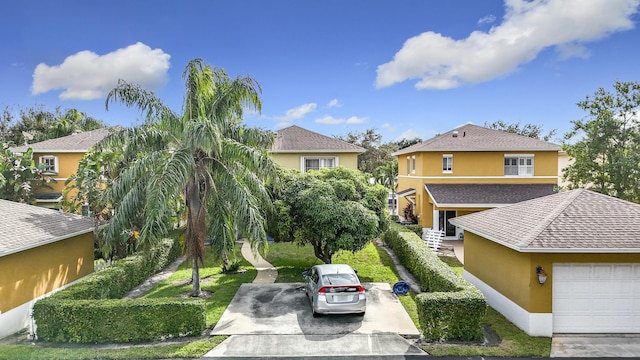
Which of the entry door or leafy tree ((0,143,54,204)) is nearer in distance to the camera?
leafy tree ((0,143,54,204))

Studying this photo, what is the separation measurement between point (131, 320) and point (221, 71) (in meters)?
9.25

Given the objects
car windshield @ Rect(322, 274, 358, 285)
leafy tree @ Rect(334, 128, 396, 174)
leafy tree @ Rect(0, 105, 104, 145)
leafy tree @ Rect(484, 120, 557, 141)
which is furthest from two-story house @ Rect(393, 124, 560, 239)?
leafy tree @ Rect(0, 105, 104, 145)

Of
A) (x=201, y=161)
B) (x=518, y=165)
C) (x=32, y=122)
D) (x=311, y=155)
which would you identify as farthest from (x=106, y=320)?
(x=32, y=122)

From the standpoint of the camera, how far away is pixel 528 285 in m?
10.5

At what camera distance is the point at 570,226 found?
11047mm

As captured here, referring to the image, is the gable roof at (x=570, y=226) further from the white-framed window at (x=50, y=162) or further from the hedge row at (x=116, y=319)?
the white-framed window at (x=50, y=162)

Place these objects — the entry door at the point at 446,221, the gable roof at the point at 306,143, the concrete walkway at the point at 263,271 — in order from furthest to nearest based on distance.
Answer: the entry door at the point at 446,221 < the gable roof at the point at 306,143 < the concrete walkway at the point at 263,271

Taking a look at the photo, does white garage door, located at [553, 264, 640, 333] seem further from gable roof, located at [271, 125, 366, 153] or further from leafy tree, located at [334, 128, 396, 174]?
leafy tree, located at [334, 128, 396, 174]

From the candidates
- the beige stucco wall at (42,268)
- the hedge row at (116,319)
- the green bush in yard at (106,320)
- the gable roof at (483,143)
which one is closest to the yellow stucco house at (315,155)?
the gable roof at (483,143)

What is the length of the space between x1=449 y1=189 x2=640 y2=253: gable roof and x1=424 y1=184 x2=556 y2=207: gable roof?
10007 millimetres

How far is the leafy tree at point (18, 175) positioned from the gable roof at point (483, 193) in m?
27.1

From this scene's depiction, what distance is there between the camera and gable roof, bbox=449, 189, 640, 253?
401 inches

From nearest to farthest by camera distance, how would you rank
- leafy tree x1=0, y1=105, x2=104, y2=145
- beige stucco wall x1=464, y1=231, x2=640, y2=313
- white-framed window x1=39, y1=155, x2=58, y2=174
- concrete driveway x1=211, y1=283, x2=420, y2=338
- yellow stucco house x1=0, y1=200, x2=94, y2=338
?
beige stucco wall x1=464, y1=231, x2=640, y2=313
concrete driveway x1=211, y1=283, x2=420, y2=338
yellow stucco house x1=0, y1=200, x2=94, y2=338
white-framed window x1=39, y1=155, x2=58, y2=174
leafy tree x1=0, y1=105, x2=104, y2=145

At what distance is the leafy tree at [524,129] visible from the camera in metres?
53.9
